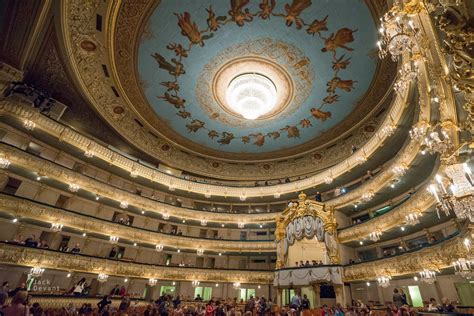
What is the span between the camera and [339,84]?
17.2 m

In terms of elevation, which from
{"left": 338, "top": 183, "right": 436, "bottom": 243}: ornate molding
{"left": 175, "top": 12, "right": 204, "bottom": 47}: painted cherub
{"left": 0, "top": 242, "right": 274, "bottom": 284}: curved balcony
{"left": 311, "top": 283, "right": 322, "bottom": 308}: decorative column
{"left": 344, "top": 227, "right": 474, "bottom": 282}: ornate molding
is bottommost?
{"left": 311, "top": 283, "right": 322, "bottom": 308}: decorative column

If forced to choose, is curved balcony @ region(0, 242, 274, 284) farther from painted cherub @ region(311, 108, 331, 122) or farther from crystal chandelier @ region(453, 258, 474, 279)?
painted cherub @ region(311, 108, 331, 122)

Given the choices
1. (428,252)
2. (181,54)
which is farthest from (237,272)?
(181,54)

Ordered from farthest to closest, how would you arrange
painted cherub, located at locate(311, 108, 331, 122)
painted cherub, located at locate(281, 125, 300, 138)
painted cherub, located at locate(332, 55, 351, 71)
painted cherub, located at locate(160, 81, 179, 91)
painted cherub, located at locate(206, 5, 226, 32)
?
painted cherub, located at locate(281, 125, 300, 138)
painted cherub, located at locate(311, 108, 331, 122)
painted cherub, located at locate(160, 81, 179, 91)
painted cherub, located at locate(332, 55, 351, 71)
painted cherub, located at locate(206, 5, 226, 32)

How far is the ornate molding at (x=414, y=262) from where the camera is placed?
11.1 m

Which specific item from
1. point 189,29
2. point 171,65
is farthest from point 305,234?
point 189,29

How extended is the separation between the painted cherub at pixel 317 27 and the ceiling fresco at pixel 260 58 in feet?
0.18

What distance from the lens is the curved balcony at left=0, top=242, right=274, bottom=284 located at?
13.7m

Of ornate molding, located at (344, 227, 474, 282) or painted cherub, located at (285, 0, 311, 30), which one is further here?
painted cherub, located at (285, 0, 311, 30)

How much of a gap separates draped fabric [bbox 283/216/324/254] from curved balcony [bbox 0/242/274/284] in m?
4.06

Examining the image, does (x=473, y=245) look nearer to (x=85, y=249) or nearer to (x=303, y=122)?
(x=303, y=122)

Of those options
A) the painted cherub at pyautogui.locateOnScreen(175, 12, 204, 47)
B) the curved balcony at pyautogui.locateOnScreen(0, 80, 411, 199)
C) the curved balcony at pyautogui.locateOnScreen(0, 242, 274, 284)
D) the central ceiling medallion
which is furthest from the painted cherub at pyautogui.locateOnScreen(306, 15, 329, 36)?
the curved balcony at pyautogui.locateOnScreen(0, 242, 274, 284)

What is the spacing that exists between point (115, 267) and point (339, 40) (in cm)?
2229

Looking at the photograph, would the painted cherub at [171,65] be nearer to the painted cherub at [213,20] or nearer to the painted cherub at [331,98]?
the painted cherub at [213,20]
